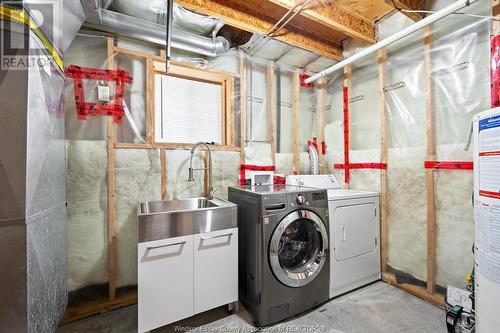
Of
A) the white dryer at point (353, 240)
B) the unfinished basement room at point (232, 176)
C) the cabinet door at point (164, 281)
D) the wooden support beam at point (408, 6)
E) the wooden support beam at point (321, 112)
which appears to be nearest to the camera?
the unfinished basement room at point (232, 176)

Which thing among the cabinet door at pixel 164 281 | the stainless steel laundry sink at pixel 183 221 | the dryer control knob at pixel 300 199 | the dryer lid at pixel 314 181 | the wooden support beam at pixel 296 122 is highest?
the wooden support beam at pixel 296 122

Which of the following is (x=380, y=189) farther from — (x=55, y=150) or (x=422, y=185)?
(x=55, y=150)

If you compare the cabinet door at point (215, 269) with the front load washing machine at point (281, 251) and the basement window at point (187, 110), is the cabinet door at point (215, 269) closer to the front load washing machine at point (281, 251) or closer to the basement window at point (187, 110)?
the front load washing machine at point (281, 251)

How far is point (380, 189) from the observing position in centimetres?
234

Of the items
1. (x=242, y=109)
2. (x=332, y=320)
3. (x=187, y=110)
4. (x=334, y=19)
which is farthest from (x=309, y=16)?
(x=332, y=320)

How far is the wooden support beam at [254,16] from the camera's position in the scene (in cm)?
186

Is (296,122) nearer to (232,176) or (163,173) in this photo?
(232,176)

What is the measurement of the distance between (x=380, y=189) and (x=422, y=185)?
39cm

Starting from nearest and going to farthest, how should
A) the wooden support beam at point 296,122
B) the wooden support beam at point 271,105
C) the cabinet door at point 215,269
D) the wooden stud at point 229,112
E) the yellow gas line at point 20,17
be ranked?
the yellow gas line at point 20,17
the cabinet door at point 215,269
the wooden stud at point 229,112
the wooden support beam at point 271,105
the wooden support beam at point 296,122

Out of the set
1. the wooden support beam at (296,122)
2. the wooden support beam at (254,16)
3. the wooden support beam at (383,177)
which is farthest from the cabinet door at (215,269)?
the wooden support beam at (254,16)

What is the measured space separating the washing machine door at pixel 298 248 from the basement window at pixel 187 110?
1221mm

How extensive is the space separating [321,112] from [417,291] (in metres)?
2.27

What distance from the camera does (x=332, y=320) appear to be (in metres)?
1.73

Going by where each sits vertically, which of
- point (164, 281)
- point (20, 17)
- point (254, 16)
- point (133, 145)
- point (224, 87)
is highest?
point (254, 16)
